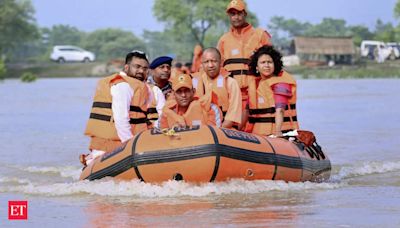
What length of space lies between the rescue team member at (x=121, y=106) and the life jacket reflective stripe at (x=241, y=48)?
1341 millimetres

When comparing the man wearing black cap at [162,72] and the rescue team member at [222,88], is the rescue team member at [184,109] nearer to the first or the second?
the rescue team member at [222,88]

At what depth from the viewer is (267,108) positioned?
31.5 ft

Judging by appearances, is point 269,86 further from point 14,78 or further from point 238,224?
point 14,78

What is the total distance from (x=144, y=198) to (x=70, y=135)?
8.60m

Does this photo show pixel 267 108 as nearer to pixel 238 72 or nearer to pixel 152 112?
pixel 238 72

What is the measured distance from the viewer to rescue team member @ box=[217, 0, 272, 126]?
1016cm

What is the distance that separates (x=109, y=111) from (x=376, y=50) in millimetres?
63740

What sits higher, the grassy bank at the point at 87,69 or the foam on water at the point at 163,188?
the grassy bank at the point at 87,69

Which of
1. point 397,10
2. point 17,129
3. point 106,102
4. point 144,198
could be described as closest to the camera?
point 144,198

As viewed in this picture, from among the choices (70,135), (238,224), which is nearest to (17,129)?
(70,135)

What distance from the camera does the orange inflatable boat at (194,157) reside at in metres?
8.30

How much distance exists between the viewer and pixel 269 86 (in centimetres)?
955

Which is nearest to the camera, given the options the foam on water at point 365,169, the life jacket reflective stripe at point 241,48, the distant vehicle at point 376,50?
the life jacket reflective stripe at point 241,48

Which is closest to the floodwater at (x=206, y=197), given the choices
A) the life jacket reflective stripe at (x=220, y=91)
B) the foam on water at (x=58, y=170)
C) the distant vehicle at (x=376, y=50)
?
the foam on water at (x=58, y=170)
